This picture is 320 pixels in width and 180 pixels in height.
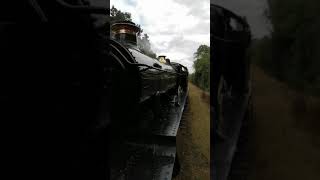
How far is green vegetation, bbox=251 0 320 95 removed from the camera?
38.7 inches

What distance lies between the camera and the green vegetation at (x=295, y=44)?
0.98 metres

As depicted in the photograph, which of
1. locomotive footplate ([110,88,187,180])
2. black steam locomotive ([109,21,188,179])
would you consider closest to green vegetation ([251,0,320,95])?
black steam locomotive ([109,21,188,179])

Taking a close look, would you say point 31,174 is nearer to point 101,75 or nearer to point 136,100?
point 101,75

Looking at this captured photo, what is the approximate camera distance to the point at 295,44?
1.01 m

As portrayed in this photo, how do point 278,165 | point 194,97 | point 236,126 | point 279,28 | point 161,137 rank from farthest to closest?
point 194,97
point 161,137
point 236,126
point 278,165
point 279,28

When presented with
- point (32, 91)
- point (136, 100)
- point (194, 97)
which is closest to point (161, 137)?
point (136, 100)

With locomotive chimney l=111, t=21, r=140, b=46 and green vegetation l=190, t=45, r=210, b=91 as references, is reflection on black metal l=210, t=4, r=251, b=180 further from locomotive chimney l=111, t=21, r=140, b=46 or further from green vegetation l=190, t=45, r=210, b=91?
locomotive chimney l=111, t=21, r=140, b=46

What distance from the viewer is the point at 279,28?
1.01 m

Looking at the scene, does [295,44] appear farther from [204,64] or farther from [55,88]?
[204,64]

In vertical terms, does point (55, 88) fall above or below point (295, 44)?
below

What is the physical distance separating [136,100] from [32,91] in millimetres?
1609

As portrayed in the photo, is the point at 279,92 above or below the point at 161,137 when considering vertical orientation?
above

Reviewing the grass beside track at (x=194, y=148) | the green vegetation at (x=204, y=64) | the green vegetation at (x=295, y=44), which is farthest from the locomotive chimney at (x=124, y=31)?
the green vegetation at (x=295, y=44)

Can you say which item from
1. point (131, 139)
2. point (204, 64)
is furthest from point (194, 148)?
point (204, 64)
